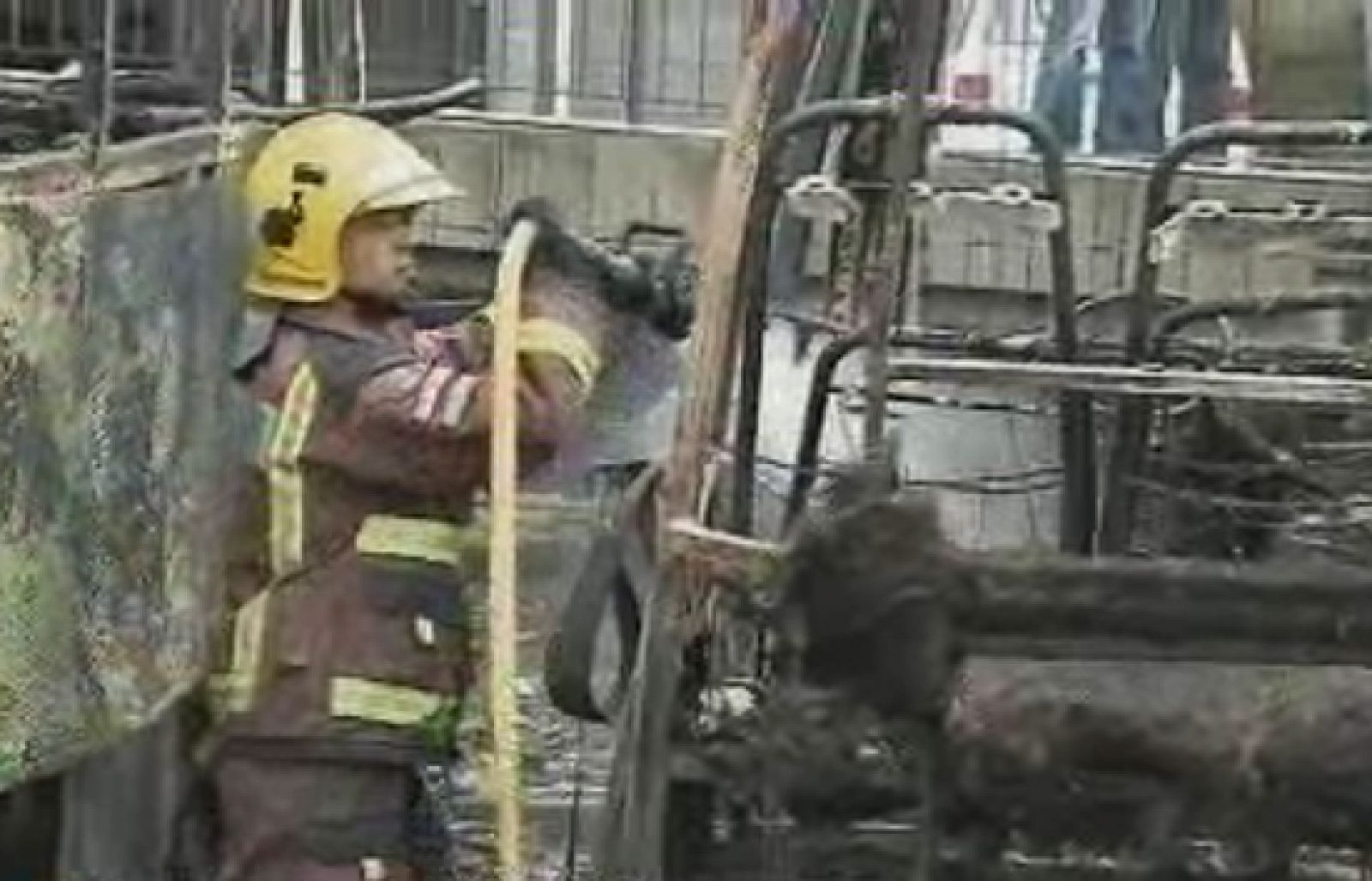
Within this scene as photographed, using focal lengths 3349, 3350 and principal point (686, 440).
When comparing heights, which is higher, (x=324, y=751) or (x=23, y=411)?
(x=23, y=411)

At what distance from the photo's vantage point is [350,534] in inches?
227

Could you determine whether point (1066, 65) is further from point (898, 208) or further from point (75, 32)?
point (898, 208)

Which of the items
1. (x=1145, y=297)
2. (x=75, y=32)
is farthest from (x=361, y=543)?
(x=75, y=32)

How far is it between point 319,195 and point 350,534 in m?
0.59

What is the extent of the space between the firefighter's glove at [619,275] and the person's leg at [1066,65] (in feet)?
13.5

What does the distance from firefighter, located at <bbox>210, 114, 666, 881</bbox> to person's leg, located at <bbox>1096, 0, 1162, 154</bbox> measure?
14.8ft

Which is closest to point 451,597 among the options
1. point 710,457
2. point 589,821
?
point 589,821

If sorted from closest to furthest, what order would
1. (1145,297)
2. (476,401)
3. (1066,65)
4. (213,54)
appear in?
1. (476,401)
2. (1145,297)
3. (213,54)
4. (1066,65)

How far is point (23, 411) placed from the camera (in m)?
5.11

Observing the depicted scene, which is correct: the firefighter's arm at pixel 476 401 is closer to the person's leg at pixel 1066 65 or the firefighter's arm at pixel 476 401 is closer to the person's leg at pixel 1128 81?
the person's leg at pixel 1066 65

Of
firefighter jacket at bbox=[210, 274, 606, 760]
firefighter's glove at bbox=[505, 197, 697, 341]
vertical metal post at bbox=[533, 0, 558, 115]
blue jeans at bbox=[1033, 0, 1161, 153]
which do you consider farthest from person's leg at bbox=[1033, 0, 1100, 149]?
firefighter jacket at bbox=[210, 274, 606, 760]

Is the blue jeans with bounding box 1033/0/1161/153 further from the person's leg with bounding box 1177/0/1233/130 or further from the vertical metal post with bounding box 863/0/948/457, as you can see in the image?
the vertical metal post with bounding box 863/0/948/457

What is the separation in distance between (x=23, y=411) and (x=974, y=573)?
6.31ft

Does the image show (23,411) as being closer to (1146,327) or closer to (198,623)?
(198,623)
